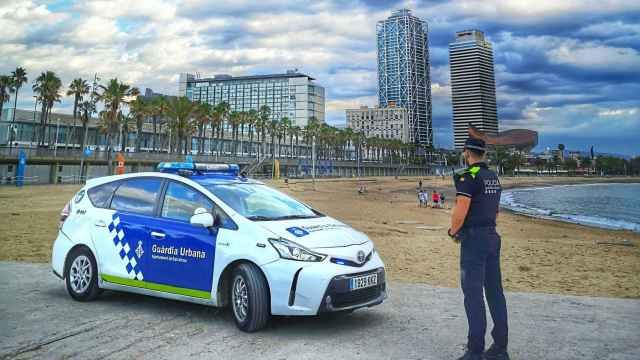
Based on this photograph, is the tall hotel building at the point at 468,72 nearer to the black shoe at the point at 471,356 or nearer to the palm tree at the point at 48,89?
the palm tree at the point at 48,89

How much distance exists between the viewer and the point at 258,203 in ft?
17.9

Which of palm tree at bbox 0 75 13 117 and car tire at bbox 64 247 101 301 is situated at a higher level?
palm tree at bbox 0 75 13 117

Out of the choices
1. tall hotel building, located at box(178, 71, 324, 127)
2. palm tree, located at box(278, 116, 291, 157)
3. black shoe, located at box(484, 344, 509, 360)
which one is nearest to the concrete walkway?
black shoe, located at box(484, 344, 509, 360)

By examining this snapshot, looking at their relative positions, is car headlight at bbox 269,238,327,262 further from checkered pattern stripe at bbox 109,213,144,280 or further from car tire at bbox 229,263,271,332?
checkered pattern stripe at bbox 109,213,144,280

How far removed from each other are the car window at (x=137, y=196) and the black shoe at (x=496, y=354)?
4.08 meters

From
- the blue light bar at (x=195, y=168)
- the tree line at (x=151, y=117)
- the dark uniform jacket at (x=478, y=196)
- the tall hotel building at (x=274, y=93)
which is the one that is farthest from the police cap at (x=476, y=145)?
the tall hotel building at (x=274, y=93)

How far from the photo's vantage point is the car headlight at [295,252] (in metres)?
4.45

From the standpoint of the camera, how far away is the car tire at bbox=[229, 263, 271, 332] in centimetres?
454

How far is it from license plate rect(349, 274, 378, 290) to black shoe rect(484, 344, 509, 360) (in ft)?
4.23

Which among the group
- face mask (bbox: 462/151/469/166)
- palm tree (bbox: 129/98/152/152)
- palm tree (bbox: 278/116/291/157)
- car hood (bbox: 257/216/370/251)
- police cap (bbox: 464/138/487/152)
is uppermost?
palm tree (bbox: 278/116/291/157)

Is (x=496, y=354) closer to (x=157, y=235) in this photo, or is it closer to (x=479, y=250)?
(x=479, y=250)

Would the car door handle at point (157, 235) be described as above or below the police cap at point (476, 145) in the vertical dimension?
below

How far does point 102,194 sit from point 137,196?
76cm

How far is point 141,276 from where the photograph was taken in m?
5.43
